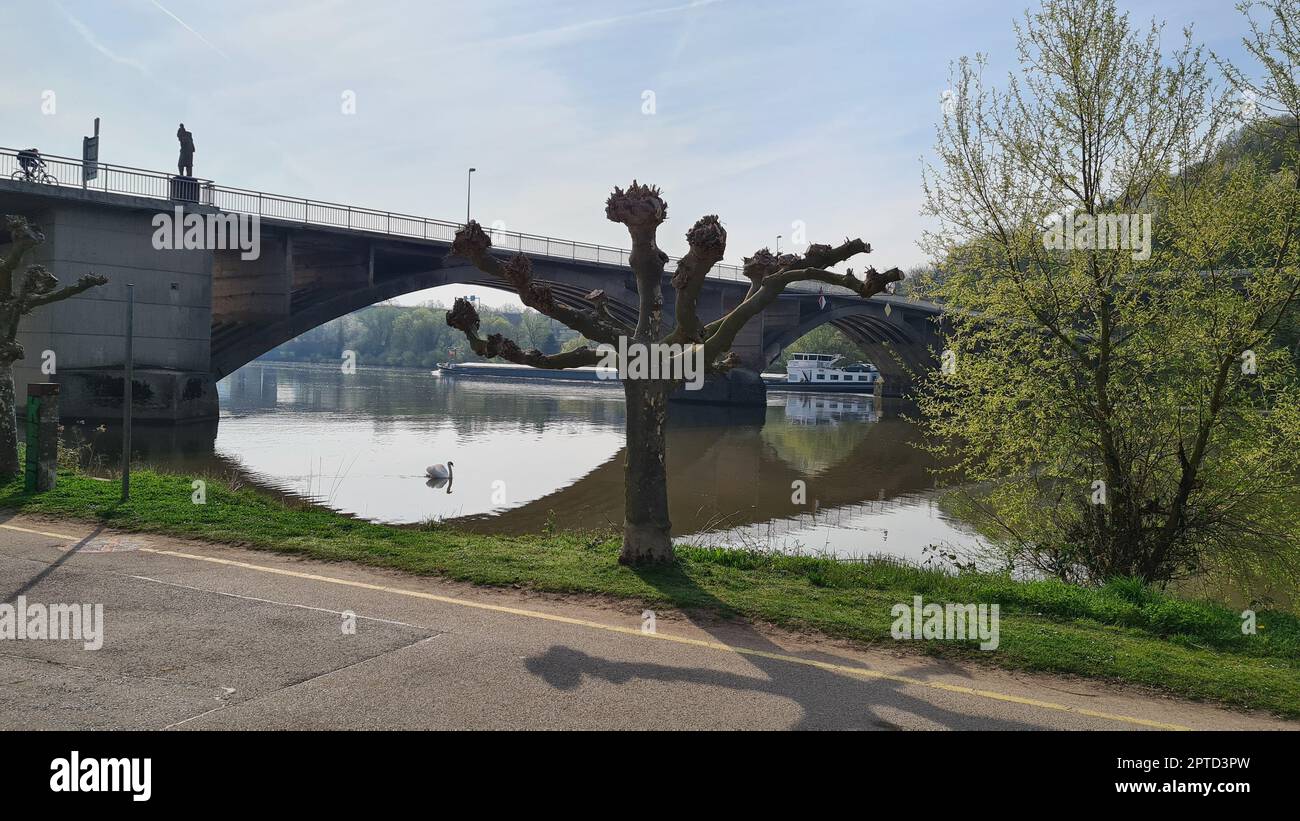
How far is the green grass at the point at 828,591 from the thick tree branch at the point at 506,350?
257cm

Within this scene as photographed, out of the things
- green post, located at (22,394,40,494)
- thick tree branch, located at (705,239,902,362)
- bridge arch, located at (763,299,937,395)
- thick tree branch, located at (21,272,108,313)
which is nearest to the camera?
thick tree branch, located at (705,239,902,362)

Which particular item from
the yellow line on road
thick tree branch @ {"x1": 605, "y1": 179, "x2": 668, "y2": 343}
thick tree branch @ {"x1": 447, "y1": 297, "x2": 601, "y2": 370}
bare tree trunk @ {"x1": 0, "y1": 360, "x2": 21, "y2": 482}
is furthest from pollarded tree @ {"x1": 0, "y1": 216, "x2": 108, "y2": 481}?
thick tree branch @ {"x1": 605, "y1": 179, "x2": 668, "y2": 343}

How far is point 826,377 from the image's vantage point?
104m

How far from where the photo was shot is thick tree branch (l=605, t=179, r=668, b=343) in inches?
422

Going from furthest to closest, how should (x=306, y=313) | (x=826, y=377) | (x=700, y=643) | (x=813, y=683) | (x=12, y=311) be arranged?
(x=826, y=377) → (x=306, y=313) → (x=12, y=311) → (x=700, y=643) → (x=813, y=683)

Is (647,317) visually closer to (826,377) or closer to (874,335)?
(874,335)

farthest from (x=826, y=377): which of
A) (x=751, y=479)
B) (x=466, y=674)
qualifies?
(x=466, y=674)

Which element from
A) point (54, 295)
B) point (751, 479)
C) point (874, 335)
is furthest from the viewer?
point (874, 335)

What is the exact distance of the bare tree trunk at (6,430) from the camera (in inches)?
619

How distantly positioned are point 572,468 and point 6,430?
18580mm

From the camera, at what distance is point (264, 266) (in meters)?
42.6

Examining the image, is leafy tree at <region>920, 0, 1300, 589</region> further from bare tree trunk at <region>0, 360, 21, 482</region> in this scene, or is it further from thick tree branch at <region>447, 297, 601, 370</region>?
bare tree trunk at <region>0, 360, 21, 482</region>

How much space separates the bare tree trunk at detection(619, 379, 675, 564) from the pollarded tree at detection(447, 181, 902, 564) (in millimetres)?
12

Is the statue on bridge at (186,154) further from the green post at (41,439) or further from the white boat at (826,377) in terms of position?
the white boat at (826,377)
